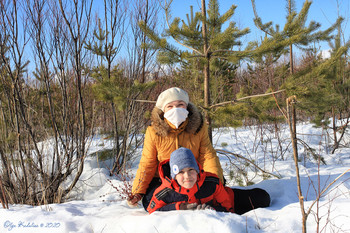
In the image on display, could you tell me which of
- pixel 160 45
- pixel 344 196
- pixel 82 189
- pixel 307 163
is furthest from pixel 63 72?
pixel 307 163

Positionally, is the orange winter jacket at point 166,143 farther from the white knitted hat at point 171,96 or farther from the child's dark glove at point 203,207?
the child's dark glove at point 203,207

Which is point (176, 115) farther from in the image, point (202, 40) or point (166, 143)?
point (202, 40)

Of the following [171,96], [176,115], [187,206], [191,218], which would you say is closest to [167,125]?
[176,115]

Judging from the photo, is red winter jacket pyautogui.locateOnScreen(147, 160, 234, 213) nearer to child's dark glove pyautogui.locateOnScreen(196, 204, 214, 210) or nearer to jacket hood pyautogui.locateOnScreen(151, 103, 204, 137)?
child's dark glove pyautogui.locateOnScreen(196, 204, 214, 210)

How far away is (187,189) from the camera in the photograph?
6.27 ft

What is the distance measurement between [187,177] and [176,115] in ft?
1.89

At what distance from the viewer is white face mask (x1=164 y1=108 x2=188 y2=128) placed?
86.7 inches

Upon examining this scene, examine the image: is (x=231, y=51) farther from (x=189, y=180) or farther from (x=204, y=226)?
(x=204, y=226)

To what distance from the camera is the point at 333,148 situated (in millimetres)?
5184

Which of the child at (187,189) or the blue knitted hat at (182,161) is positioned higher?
the blue knitted hat at (182,161)

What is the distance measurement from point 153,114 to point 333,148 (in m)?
4.50

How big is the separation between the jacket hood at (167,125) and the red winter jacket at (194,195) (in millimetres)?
404

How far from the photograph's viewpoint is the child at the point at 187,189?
1.86 metres

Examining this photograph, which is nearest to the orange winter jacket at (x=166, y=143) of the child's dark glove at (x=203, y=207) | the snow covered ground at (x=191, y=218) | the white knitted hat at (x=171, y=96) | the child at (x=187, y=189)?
the white knitted hat at (x=171, y=96)
